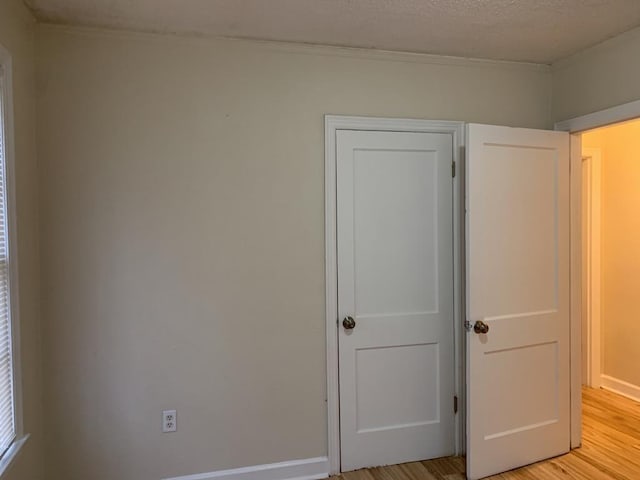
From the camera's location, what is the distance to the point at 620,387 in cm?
364

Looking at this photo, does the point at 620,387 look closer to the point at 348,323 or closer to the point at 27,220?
the point at 348,323

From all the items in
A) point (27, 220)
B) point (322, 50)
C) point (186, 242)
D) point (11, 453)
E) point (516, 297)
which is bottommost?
point (11, 453)

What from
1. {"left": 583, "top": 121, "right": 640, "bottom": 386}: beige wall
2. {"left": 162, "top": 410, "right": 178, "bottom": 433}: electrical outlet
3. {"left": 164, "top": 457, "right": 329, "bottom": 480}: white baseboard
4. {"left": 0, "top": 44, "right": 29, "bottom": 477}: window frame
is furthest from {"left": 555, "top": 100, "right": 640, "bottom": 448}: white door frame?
{"left": 0, "top": 44, "right": 29, "bottom": 477}: window frame

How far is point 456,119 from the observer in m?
2.68

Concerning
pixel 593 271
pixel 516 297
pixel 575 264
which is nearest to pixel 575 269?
pixel 575 264

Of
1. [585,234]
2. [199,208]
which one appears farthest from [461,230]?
[585,234]

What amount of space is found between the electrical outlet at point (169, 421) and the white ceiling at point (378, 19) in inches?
77.7

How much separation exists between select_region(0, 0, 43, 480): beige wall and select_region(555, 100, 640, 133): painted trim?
117 inches

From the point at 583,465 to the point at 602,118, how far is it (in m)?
2.04

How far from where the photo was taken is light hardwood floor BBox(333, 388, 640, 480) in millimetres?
2510

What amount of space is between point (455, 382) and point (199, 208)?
72.8 inches

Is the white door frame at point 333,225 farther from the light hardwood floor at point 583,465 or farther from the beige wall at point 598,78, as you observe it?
the beige wall at point 598,78

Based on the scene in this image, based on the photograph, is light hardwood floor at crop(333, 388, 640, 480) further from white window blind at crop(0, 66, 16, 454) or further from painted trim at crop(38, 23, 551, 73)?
painted trim at crop(38, 23, 551, 73)

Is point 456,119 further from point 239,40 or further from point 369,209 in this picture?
point 239,40
